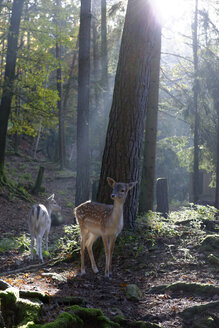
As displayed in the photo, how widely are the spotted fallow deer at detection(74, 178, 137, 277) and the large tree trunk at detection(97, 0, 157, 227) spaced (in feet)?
3.54

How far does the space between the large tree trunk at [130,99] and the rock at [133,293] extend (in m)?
2.55

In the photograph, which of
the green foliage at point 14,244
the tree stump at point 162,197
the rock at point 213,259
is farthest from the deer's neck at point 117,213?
the tree stump at point 162,197

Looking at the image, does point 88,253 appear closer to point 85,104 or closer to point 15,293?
point 15,293

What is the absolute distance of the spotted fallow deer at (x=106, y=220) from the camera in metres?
7.21

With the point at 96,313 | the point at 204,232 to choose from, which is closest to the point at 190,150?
the point at 204,232

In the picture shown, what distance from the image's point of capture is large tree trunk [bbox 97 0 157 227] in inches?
339

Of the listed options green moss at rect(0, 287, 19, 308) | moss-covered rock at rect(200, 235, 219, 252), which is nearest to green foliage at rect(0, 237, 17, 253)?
moss-covered rock at rect(200, 235, 219, 252)

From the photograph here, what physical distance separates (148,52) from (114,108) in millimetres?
1386

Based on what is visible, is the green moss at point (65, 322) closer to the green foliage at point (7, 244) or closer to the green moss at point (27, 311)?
the green moss at point (27, 311)

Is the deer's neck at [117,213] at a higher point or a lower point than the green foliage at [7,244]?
Result: higher

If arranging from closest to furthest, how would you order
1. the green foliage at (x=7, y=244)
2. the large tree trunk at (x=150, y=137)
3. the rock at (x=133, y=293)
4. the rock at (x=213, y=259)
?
the rock at (x=133, y=293) < the rock at (x=213, y=259) < the green foliage at (x=7, y=244) < the large tree trunk at (x=150, y=137)

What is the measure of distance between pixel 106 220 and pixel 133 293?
1535 millimetres

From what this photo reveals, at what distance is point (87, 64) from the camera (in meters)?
15.2

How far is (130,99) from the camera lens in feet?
28.3
